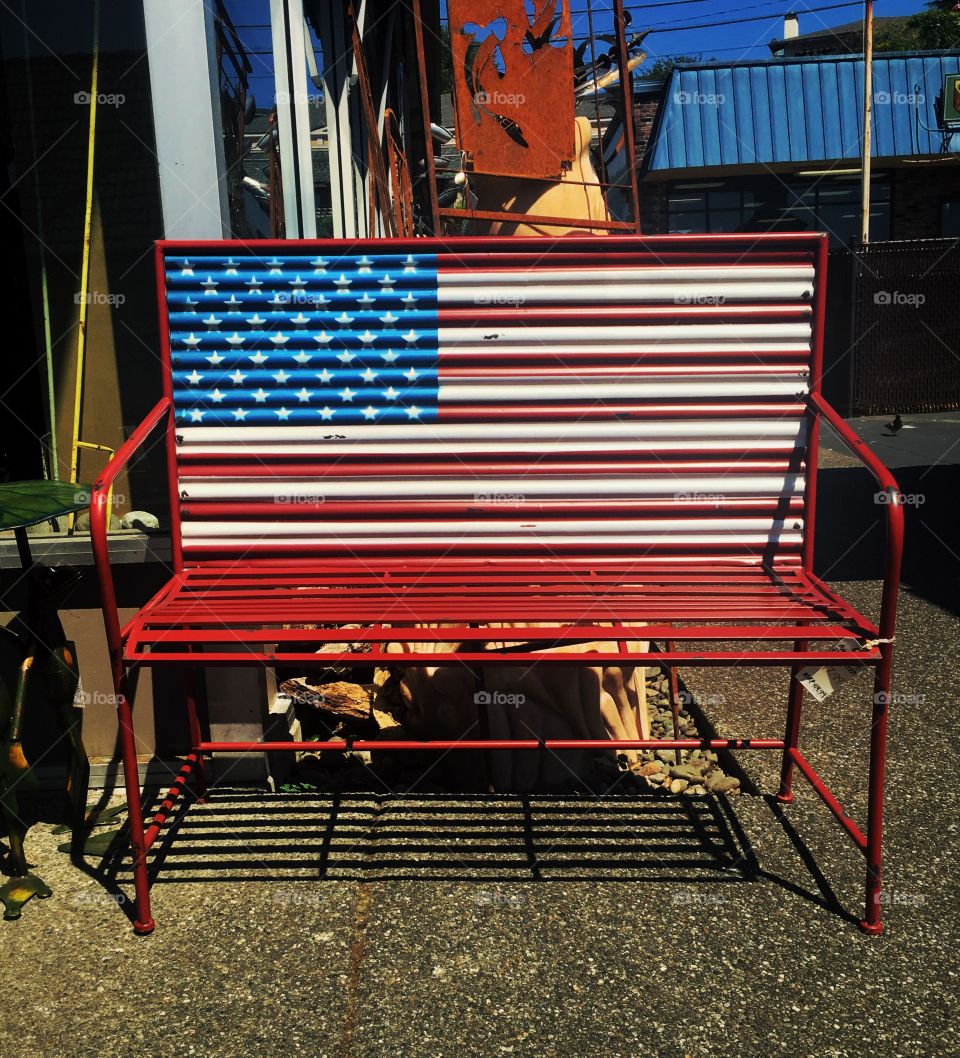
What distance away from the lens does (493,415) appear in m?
3.29

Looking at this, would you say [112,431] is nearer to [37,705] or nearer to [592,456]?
[37,705]

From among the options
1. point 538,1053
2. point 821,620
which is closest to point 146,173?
point 821,620

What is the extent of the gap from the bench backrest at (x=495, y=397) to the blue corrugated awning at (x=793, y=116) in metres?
20.4
